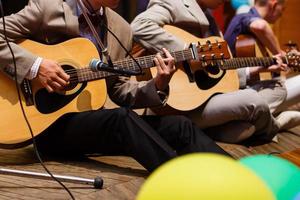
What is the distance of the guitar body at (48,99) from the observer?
1.78 m

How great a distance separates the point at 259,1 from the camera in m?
2.93

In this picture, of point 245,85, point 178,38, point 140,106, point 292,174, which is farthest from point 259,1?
point 292,174

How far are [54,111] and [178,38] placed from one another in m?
0.77

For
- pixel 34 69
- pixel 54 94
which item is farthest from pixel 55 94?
pixel 34 69

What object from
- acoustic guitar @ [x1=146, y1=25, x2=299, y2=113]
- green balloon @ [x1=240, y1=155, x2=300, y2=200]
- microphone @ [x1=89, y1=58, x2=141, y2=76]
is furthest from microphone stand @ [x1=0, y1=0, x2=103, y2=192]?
green balloon @ [x1=240, y1=155, x2=300, y2=200]

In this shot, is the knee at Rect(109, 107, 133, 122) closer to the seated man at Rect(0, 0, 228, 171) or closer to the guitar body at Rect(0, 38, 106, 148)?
the seated man at Rect(0, 0, 228, 171)

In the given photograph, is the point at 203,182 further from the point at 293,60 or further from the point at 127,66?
the point at 293,60

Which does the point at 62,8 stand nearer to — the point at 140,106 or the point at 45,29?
the point at 45,29

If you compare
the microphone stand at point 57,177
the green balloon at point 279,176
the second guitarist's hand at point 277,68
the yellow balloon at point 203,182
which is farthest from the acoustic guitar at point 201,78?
the yellow balloon at point 203,182

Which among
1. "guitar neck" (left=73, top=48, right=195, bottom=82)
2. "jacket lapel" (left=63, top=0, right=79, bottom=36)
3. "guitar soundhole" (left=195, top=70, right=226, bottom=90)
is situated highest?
"jacket lapel" (left=63, top=0, right=79, bottom=36)

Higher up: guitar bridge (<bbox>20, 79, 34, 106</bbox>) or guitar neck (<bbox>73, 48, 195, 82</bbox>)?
guitar neck (<bbox>73, 48, 195, 82</bbox>)

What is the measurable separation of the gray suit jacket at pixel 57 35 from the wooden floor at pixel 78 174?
11.4 inches

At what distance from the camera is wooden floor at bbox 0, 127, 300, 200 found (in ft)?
5.27

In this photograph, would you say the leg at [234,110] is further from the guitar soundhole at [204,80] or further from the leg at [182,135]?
the leg at [182,135]
